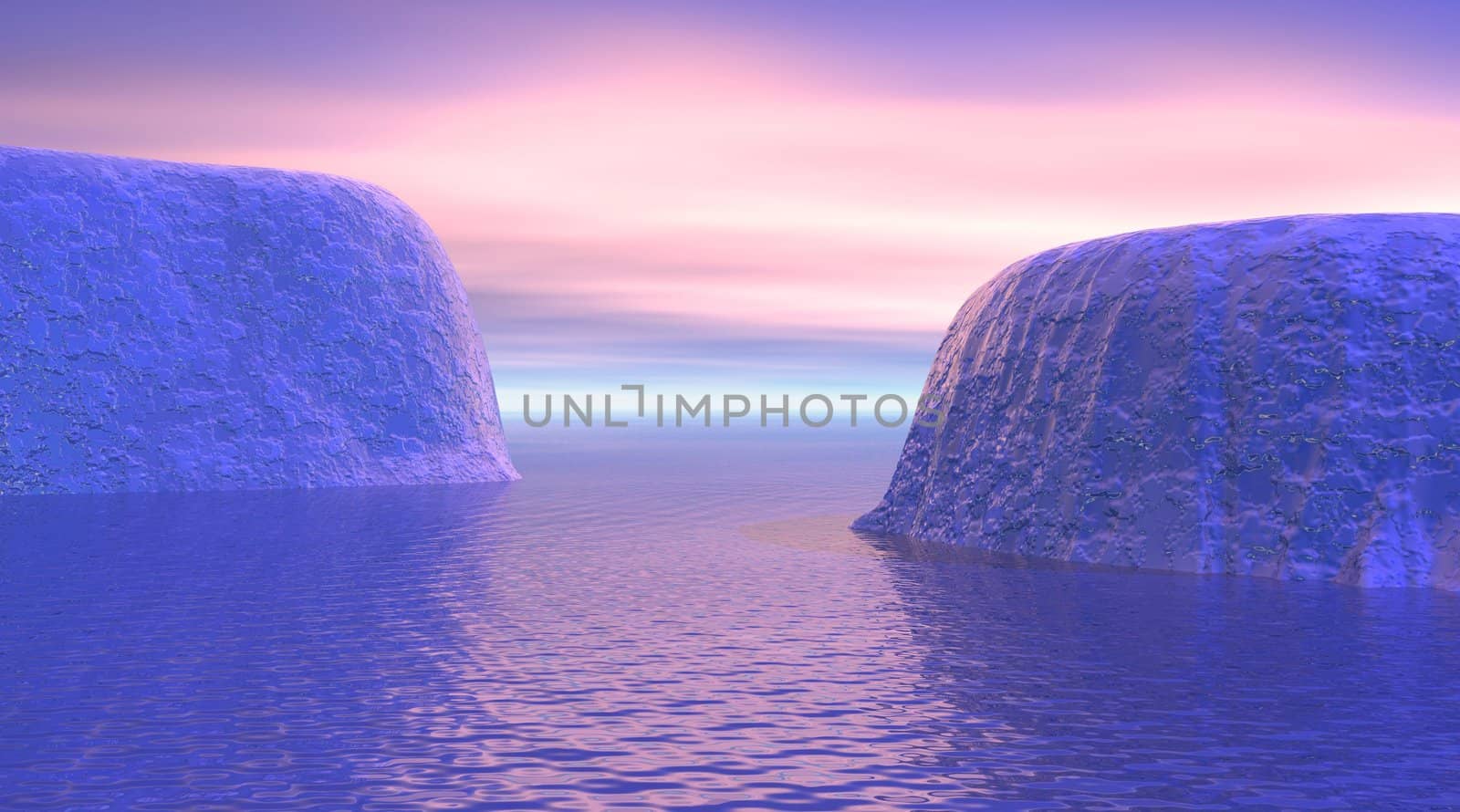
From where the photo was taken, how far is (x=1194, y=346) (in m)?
29.2

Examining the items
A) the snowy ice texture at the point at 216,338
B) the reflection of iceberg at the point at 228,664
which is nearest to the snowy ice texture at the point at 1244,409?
the reflection of iceberg at the point at 228,664

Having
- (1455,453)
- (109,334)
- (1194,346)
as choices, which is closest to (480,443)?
(109,334)

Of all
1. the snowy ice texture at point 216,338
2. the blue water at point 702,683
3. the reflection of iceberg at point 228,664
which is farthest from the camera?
the snowy ice texture at point 216,338

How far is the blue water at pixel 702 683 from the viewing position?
11703 millimetres

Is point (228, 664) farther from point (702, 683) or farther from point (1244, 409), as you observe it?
point (1244, 409)

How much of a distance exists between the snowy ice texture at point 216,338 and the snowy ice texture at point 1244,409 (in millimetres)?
33954

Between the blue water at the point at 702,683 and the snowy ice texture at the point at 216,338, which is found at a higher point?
the snowy ice texture at the point at 216,338

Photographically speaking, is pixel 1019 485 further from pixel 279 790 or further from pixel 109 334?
pixel 109 334

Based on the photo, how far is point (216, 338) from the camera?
56875 millimetres

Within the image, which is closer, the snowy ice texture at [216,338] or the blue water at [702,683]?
the blue water at [702,683]

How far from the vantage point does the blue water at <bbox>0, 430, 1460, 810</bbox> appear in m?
11.7

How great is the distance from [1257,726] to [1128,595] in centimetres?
1005

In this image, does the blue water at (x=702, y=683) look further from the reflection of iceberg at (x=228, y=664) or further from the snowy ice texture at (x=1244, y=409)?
the snowy ice texture at (x=1244, y=409)

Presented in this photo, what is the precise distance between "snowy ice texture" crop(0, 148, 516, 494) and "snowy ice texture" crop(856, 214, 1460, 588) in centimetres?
3395
